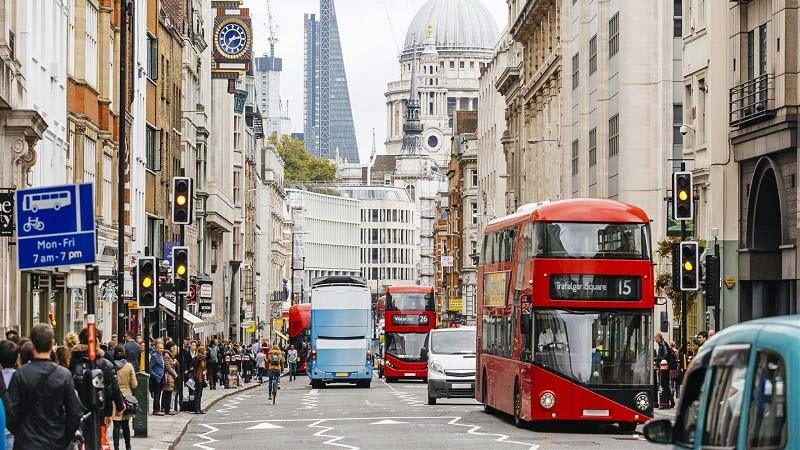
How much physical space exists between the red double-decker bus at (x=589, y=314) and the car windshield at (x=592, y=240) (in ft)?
0.05

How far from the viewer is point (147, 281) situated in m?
32.9

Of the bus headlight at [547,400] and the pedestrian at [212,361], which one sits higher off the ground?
the bus headlight at [547,400]

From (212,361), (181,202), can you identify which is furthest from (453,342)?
(181,202)

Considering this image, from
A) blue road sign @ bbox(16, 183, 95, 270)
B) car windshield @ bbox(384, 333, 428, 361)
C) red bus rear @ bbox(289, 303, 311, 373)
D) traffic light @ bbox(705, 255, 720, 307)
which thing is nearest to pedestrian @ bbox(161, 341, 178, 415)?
traffic light @ bbox(705, 255, 720, 307)

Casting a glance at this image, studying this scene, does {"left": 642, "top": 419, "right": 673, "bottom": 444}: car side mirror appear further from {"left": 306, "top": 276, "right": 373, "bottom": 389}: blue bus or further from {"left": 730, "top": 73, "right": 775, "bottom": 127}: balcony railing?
{"left": 306, "top": 276, "right": 373, "bottom": 389}: blue bus

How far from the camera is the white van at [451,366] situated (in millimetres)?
44344

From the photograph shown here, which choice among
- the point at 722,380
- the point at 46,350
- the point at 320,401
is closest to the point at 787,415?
the point at 722,380

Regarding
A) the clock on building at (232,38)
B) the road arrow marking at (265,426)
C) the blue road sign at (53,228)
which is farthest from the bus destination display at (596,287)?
the clock on building at (232,38)

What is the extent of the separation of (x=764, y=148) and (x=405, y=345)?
3029 cm

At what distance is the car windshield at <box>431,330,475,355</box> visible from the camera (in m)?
45.0

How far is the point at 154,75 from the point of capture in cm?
6269

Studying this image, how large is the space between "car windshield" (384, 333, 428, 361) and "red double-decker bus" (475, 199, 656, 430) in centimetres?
3911

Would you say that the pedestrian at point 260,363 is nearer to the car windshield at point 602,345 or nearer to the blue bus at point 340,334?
the blue bus at point 340,334

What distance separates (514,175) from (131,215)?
4917 cm
